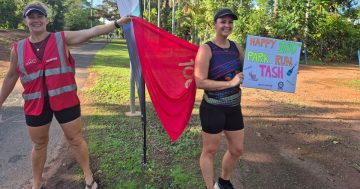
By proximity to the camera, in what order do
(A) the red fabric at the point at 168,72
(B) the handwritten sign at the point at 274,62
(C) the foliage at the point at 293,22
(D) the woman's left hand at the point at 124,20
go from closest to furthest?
(D) the woman's left hand at the point at 124,20 → (B) the handwritten sign at the point at 274,62 → (A) the red fabric at the point at 168,72 → (C) the foliage at the point at 293,22

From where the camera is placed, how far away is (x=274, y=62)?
3.83 meters

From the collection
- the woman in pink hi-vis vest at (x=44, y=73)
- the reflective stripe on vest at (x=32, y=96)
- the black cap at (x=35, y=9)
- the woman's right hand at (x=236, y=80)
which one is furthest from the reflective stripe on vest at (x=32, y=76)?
the woman's right hand at (x=236, y=80)

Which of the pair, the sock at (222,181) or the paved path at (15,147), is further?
the paved path at (15,147)

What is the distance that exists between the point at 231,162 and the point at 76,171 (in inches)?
76.1

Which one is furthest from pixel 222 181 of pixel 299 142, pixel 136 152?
pixel 299 142

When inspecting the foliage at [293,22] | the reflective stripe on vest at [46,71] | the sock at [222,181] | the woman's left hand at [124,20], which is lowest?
the sock at [222,181]

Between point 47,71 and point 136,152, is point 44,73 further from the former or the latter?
point 136,152

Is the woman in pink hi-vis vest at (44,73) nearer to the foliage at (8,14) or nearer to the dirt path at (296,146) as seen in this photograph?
the dirt path at (296,146)

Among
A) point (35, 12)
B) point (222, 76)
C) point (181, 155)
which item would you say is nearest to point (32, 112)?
point (35, 12)

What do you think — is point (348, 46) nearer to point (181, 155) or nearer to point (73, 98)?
point (181, 155)

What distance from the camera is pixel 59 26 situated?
4838 cm

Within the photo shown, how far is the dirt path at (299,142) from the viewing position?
4285 millimetres

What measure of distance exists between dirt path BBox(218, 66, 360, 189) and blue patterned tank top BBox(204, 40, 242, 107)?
4.12ft

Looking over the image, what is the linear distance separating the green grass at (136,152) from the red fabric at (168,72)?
58 centimetres
